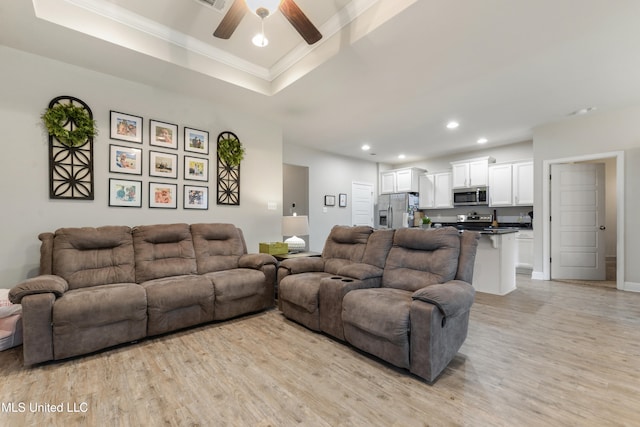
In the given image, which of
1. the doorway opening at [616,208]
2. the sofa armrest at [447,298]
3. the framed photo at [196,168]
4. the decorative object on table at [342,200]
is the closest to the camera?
the sofa armrest at [447,298]

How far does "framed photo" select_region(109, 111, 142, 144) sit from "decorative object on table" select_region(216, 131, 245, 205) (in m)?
0.99

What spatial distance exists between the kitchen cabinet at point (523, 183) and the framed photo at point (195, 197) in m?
6.03

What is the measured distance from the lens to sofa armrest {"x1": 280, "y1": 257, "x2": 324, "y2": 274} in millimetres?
3158

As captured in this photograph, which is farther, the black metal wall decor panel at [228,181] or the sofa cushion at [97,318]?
the black metal wall decor panel at [228,181]

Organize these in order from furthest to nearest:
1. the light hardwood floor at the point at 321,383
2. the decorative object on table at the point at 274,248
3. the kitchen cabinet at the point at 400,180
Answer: the kitchen cabinet at the point at 400,180 < the decorative object on table at the point at 274,248 < the light hardwood floor at the point at 321,383

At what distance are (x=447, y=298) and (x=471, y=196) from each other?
5369mm

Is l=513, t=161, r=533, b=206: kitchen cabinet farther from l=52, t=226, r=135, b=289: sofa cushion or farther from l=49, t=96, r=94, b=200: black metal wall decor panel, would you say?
l=49, t=96, r=94, b=200: black metal wall decor panel

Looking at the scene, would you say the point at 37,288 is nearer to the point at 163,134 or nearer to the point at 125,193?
the point at 125,193

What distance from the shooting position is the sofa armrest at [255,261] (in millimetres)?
3283

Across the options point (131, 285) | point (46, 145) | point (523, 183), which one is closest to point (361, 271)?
point (131, 285)

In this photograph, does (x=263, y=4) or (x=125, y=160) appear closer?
(x=263, y=4)

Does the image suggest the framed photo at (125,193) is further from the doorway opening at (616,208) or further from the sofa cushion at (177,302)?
the doorway opening at (616,208)

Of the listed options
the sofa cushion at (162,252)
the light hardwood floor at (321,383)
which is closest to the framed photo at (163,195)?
the sofa cushion at (162,252)

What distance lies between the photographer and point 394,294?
2309 millimetres
